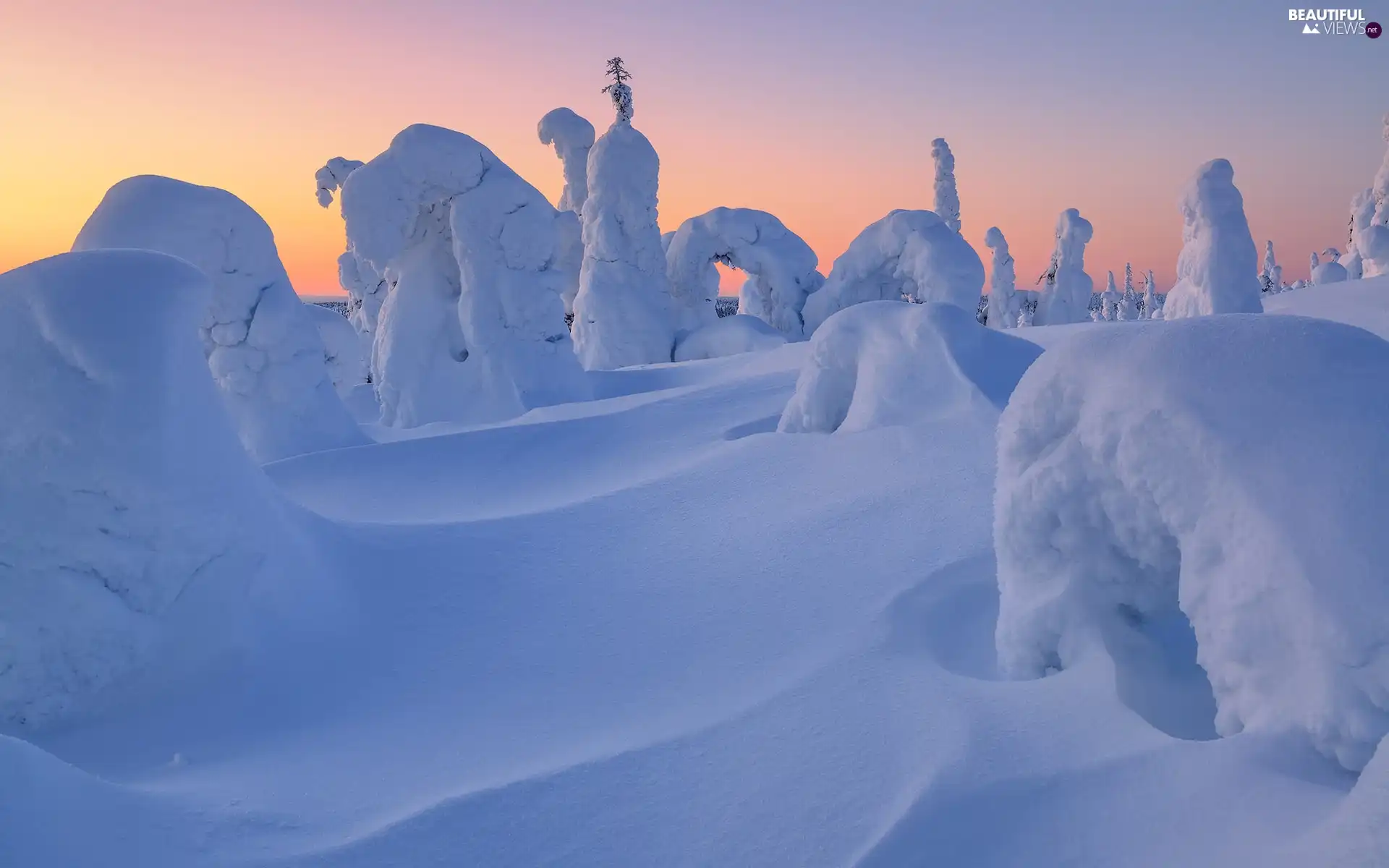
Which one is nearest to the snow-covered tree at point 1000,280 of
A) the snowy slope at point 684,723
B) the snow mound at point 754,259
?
the snow mound at point 754,259

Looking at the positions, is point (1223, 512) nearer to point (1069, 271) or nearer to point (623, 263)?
point (623, 263)

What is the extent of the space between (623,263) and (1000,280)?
1572cm

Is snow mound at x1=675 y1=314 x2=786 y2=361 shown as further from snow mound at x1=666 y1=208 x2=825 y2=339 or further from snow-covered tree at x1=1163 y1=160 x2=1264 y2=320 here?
snow-covered tree at x1=1163 y1=160 x2=1264 y2=320

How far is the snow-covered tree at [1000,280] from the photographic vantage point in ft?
95.7

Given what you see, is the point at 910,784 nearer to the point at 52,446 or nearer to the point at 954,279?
the point at 52,446

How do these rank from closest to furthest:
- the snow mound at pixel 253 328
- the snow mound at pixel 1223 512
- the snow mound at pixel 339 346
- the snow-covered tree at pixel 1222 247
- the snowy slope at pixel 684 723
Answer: the snow mound at pixel 1223 512
the snowy slope at pixel 684 723
the snow mound at pixel 253 328
the snow-covered tree at pixel 1222 247
the snow mound at pixel 339 346

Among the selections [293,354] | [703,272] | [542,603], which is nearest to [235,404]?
[293,354]

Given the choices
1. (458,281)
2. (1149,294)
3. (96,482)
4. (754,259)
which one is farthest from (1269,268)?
(96,482)

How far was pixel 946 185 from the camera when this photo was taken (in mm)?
27094

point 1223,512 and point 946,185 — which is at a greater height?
point 946,185

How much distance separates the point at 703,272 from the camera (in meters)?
22.2

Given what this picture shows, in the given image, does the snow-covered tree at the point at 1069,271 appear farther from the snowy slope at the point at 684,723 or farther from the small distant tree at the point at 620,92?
the snowy slope at the point at 684,723

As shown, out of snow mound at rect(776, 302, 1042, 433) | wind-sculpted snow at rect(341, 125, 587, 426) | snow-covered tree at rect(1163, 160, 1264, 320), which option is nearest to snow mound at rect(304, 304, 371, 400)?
wind-sculpted snow at rect(341, 125, 587, 426)

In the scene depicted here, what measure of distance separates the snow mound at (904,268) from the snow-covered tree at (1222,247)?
4.05 meters
